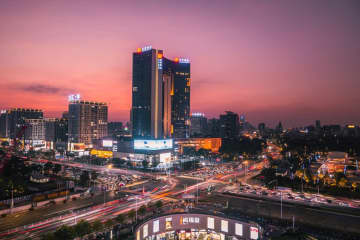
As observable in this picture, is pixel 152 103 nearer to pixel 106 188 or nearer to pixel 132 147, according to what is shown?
pixel 132 147

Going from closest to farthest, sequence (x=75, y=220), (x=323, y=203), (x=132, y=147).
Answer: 1. (x=75, y=220)
2. (x=323, y=203)
3. (x=132, y=147)

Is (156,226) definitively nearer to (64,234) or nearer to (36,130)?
(64,234)

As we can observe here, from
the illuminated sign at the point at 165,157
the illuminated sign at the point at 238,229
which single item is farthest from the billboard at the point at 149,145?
the illuminated sign at the point at 238,229

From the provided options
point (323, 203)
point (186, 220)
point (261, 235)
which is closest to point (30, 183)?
point (186, 220)

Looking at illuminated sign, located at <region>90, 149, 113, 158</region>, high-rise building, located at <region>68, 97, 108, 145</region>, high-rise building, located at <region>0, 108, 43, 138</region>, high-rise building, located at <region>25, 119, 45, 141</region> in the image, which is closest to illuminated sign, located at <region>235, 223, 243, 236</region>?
illuminated sign, located at <region>90, 149, 113, 158</region>

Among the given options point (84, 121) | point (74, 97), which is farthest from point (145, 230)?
point (74, 97)

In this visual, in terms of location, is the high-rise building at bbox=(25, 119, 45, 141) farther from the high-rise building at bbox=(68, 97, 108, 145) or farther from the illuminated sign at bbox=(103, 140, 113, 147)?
the illuminated sign at bbox=(103, 140, 113, 147)

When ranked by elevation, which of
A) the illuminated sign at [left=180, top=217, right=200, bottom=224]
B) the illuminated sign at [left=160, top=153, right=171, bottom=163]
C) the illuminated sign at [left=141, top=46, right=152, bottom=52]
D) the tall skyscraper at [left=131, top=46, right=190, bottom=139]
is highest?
the illuminated sign at [left=141, top=46, right=152, bottom=52]

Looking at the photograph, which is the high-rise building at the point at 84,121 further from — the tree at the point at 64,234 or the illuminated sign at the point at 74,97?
the tree at the point at 64,234
